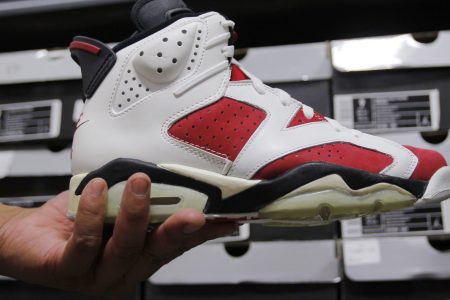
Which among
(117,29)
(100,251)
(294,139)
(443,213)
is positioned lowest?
(443,213)

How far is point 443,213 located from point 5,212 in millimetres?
707

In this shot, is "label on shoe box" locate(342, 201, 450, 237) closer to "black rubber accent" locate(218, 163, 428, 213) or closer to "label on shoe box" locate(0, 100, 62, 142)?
"black rubber accent" locate(218, 163, 428, 213)

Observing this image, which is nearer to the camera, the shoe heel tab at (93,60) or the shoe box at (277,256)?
the shoe heel tab at (93,60)

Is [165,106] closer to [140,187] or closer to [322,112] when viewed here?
[140,187]

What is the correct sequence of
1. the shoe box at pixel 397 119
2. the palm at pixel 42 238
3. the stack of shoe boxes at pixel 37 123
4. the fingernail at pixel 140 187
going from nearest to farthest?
the fingernail at pixel 140 187
the palm at pixel 42 238
the shoe box at pixel 397 119
the stack of shoe boxes at pixel 37 123

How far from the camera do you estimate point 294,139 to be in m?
0.63

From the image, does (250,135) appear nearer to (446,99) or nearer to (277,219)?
(277,219)

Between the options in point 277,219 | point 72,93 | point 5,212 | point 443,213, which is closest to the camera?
point 277,219

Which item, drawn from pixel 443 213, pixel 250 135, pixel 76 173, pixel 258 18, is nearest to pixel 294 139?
Result: pixel 250 135

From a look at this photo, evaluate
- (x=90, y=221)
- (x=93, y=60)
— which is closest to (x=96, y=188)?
(x=90, y=221)

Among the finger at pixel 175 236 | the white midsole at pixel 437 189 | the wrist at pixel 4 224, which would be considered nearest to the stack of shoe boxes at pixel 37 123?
the wrist at pixel 4 224

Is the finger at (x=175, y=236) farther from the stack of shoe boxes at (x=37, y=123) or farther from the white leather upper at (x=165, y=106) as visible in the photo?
the stack of shoe boxes at (x=37, y=123)

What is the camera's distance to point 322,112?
97cm

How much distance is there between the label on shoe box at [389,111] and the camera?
0.96 m
